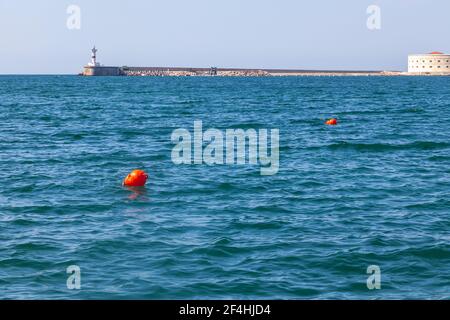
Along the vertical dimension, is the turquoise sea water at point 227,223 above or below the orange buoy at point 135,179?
below

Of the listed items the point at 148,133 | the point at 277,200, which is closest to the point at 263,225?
the point at 277,200

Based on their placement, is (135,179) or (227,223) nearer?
(227,223)

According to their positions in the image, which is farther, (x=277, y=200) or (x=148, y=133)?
(x=148, y=133)

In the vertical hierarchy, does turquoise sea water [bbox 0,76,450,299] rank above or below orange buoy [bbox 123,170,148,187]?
below

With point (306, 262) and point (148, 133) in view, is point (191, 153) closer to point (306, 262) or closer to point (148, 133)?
point (148, 133)

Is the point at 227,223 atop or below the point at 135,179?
below

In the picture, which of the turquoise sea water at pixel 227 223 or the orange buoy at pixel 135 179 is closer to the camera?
the turquoise sea water at pixel 227 223

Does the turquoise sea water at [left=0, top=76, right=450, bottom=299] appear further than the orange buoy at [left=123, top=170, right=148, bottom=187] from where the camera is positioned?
No

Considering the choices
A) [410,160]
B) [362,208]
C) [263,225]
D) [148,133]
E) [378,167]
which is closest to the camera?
[263,225]

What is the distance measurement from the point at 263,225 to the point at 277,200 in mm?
3140

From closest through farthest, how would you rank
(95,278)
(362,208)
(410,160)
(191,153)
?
(95,278) < (362,208) < (410,160) < (191,153)
